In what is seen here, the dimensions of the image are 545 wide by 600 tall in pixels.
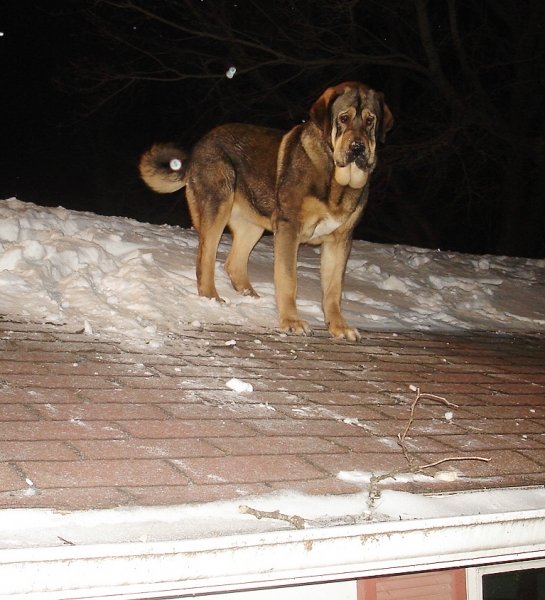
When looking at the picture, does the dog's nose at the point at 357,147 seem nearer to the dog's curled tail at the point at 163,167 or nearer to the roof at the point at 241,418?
the roof at the point at 241,418

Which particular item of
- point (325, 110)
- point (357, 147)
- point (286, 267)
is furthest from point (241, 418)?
point (325, 110)

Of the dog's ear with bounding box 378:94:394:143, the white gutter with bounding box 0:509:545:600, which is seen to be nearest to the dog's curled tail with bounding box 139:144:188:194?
the dog's ear with bounding box 378:94:394:143

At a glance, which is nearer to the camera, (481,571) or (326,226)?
(481,571)

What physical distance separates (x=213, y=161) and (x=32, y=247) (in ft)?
5.17

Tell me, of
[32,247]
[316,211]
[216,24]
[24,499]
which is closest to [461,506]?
[24,499]

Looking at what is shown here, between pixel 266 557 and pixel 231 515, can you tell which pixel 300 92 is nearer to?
pixel 231 515

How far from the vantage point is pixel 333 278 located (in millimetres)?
5637

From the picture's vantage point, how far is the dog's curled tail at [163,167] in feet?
20.2

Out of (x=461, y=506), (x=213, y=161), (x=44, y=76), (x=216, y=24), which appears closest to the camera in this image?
(x=461, y=506)

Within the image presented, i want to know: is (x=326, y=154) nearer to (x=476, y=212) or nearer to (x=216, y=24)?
(x=216, y=24)

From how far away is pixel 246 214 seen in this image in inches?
241

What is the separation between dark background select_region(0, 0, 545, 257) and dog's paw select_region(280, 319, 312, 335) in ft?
32.2

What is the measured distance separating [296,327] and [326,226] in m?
0.84

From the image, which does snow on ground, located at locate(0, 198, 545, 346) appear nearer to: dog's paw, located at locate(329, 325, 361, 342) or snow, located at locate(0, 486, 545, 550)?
dog's paw, located at locate(329, 325, 361, 342)
